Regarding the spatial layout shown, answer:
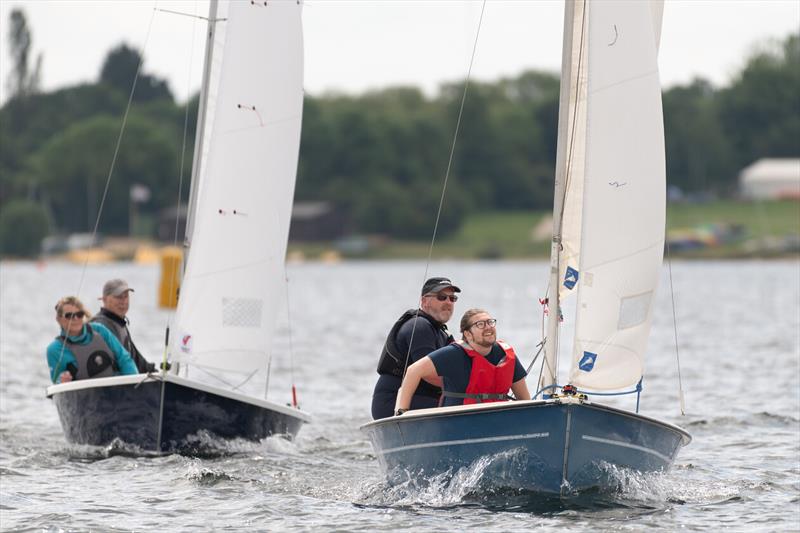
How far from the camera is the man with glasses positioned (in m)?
12.4

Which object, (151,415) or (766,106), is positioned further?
(766,106)

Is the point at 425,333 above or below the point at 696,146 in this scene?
below

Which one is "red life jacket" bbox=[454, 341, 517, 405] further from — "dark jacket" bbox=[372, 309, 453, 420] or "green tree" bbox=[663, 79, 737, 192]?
"green tree" bbox=[663, 79, 737, 192]

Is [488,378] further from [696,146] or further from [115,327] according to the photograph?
[696,146]

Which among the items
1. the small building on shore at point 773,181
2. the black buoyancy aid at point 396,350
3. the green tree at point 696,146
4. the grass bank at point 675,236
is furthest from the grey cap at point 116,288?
the green tree at point 696,146

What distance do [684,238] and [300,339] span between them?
281 feet

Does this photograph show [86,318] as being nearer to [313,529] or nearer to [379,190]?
[313,529]

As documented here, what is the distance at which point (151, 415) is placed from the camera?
15.3 metres

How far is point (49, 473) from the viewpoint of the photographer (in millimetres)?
14992

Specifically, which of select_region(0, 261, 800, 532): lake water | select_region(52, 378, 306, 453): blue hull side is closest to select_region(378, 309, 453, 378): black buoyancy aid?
select_region(0, 261, 800, 532): lake water

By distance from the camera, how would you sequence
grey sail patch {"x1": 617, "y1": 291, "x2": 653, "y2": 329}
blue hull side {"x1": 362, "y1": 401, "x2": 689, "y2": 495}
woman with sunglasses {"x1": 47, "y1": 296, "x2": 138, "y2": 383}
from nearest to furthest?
blue hull side {"x1": 362, "y1": 401, "x2": 689, "y2": 495}, grey sail patch {"x1": 617, "y1": 291, "x2": 653, "y2": 329}, woman with sunglasses {"x1": 47, "y1": 296, "x2": 138, "y2": 383}

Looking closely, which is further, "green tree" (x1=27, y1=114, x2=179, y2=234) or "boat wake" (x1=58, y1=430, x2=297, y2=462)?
"green tree" (x1=27, y1=114, x2=179, y2=234)

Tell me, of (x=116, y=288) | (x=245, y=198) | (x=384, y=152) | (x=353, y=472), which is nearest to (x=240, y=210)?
(x=245, y=198)

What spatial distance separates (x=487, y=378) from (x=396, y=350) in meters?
1.06
